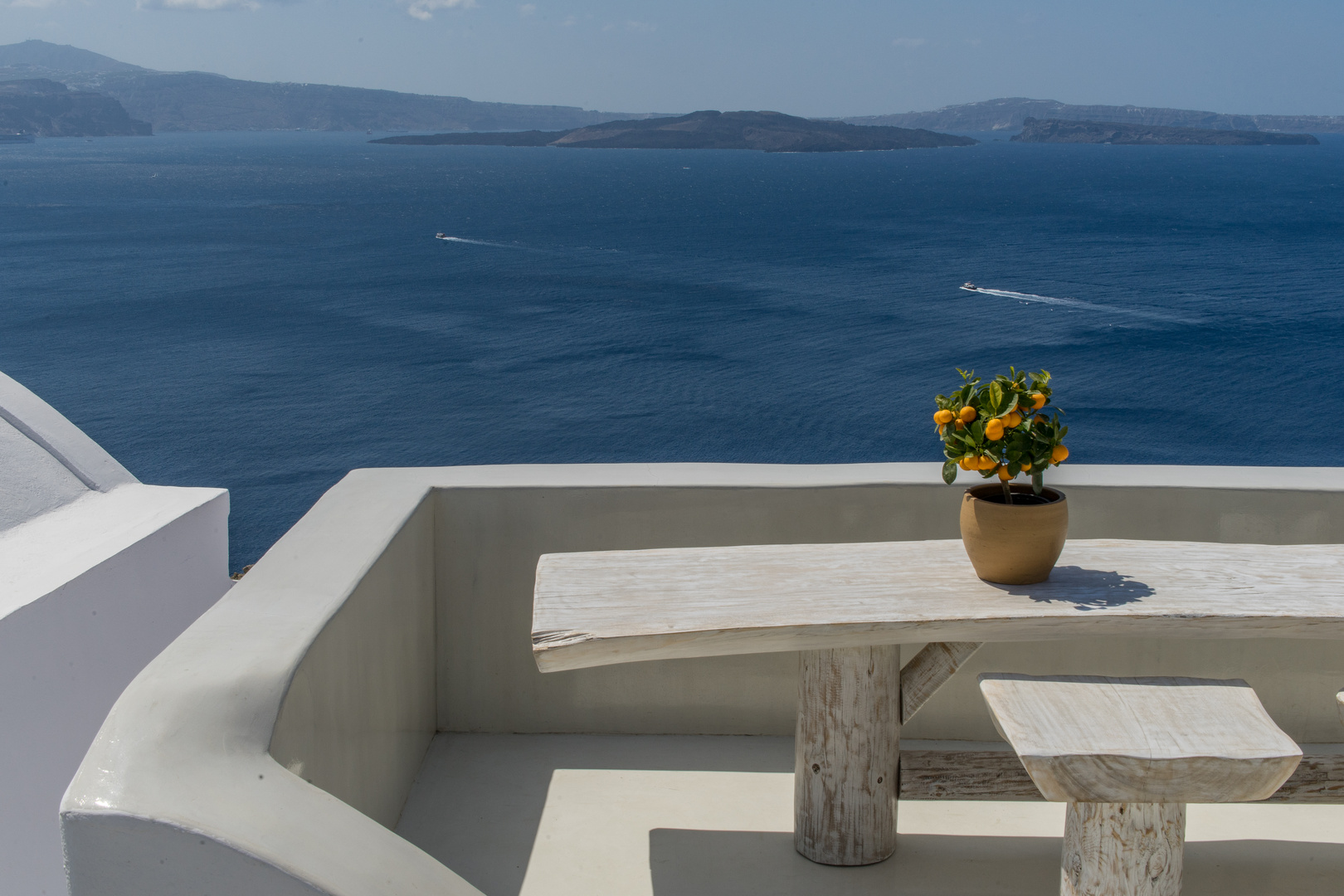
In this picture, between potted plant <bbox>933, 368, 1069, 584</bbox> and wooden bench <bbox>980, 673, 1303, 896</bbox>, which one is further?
potted plant <bbox>933, 368, 1069, 584</bbox>

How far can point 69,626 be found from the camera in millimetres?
2609

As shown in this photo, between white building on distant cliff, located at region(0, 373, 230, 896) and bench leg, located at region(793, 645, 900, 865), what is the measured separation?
5.88 ft

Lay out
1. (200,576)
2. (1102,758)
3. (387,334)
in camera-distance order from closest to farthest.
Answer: (1102,758)
(200,576)
(387,334)

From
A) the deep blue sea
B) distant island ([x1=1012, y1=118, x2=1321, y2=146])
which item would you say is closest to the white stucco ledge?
the deep blue sea

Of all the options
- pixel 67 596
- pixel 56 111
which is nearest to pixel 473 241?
pixel 67 596

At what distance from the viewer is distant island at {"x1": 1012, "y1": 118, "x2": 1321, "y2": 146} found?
177 metres

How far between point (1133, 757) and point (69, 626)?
2.40m

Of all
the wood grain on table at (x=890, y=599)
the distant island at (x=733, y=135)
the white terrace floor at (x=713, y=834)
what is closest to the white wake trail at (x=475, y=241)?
the white terrace floor at (x=713, y=834)

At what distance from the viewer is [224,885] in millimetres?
1134

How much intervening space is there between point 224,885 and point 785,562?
3.92 feet

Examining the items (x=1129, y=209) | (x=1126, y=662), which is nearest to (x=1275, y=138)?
(x=1129, y=209)

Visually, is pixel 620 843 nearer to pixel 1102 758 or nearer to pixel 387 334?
pixel 1102 758

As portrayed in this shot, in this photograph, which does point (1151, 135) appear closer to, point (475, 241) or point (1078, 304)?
point (475, 241)

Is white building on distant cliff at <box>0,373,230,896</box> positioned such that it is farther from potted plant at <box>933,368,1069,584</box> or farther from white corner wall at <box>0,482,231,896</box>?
potted plant at <box>933,368,1069,584</box>
